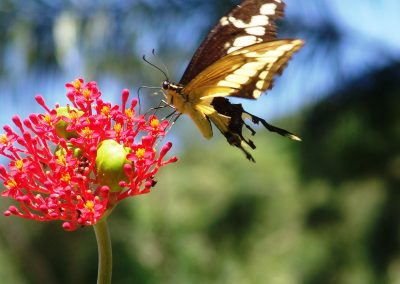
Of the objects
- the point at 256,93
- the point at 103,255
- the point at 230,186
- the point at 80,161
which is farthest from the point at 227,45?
the point at 230,186

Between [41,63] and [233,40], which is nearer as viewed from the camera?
[233,40]

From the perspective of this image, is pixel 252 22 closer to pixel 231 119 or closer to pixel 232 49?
pixel 232 49

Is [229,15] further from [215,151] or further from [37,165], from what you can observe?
[215,151]

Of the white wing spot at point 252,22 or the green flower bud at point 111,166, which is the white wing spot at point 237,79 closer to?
the white wing spot at point 252,22

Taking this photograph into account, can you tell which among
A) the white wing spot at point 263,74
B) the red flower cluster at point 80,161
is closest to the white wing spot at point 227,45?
the white wing spot at point 263,74

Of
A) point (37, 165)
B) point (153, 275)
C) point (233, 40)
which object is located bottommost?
point (153, 275)

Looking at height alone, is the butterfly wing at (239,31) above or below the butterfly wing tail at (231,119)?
above


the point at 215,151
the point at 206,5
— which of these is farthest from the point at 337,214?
the point at 215,151
